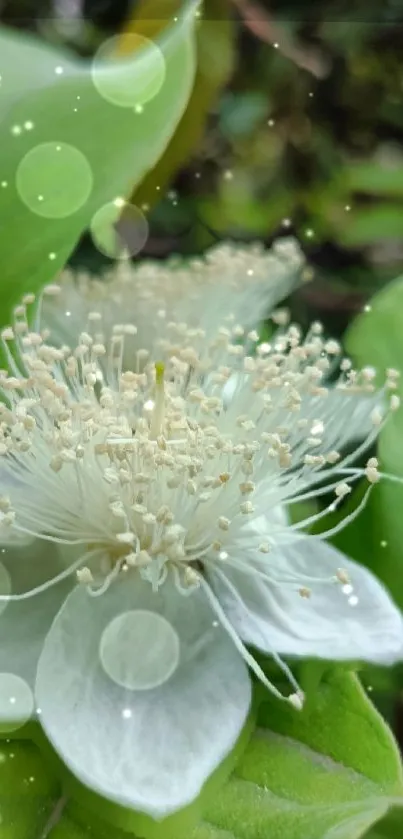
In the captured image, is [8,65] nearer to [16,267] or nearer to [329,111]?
[16,267]

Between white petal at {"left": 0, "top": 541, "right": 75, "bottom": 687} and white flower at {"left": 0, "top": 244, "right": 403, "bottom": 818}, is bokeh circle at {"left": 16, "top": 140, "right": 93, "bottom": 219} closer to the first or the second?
white flower at {"left": 0, "top": 244, "right": 403, "bottom": 818}

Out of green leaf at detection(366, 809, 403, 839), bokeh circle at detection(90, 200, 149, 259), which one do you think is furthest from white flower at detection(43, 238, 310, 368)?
green leaf at detection(366, 809, 403, 839)

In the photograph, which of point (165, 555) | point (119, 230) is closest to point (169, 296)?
point (119, 230)

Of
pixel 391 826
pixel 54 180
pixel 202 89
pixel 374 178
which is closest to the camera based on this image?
pixel 391 826

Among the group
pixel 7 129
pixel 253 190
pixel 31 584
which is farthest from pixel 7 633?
pixel 253 190

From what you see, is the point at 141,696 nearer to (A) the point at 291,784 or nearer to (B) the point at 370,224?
(A) the point at 291,784

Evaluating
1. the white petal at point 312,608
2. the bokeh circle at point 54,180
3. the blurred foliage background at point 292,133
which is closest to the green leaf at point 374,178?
the blurred foliage background at point 292,133
